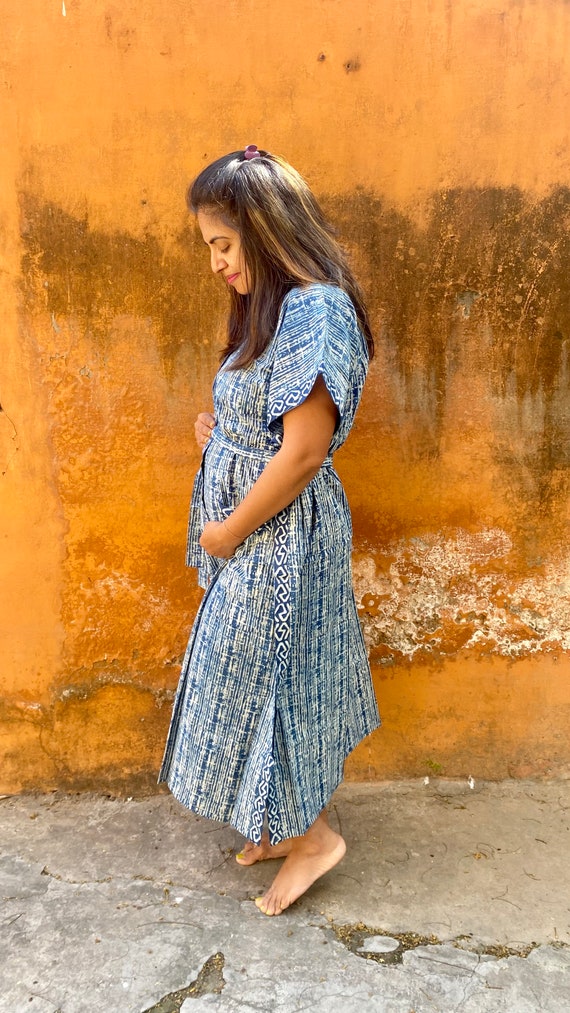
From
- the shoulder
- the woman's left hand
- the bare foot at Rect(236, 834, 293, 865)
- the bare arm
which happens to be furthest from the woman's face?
the bare foot at Rect(236, 834, 293, 865)

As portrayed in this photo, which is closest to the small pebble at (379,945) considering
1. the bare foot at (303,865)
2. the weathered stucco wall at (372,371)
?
the bare foot at (303,865)

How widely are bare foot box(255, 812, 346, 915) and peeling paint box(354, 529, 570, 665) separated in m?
0.60

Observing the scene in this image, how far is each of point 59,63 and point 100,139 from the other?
0.74ft

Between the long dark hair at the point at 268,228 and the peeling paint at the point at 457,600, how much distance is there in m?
0.96

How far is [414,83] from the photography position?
2180mm

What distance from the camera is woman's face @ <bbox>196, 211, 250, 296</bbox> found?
5.64ft

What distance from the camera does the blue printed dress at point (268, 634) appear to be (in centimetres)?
176

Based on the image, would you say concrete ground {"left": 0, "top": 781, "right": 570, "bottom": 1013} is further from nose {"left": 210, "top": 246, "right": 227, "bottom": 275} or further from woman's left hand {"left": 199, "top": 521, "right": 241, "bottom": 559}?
nose {"left": 210, "top": 246, "right": 227, "bottom": 275}

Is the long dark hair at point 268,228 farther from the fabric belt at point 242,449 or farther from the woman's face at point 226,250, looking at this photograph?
the fabric belt at point 242,449

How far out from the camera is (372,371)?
2318mm

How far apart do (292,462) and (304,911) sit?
3.96 ft

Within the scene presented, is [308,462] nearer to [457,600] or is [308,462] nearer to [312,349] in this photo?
[312,349]

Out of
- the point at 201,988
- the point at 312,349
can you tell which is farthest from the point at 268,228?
the point at 201,988

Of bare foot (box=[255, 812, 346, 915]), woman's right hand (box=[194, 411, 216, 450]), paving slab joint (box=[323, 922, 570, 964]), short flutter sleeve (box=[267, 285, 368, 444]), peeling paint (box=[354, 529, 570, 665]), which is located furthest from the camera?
peeling paint (box=[354, 529, 570, 665])
